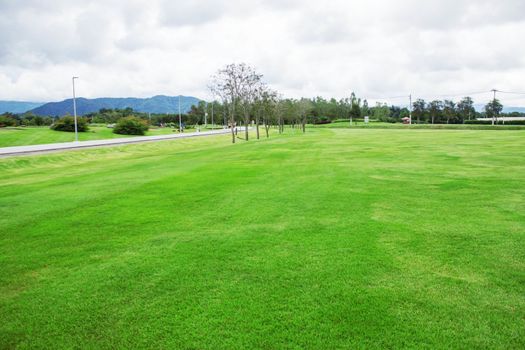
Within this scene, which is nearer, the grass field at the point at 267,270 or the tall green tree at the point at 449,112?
the grass field at the point at 267,270

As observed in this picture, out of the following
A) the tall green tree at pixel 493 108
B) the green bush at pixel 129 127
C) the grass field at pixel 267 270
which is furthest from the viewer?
the tall green tree at pixel 493 108

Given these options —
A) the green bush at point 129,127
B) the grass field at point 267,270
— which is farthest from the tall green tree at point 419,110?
the grass field at point 267,270

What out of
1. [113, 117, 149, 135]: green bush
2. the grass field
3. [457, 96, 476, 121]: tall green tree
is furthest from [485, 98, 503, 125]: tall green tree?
the grass field

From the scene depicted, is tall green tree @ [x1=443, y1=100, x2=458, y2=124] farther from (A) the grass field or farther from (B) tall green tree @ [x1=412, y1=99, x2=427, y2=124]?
(A) the grass field

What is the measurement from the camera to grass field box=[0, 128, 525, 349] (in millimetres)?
4133

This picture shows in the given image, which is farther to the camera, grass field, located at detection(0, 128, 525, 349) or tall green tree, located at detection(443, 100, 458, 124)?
tall green tree, located at detection(443, 100, 458, 124)

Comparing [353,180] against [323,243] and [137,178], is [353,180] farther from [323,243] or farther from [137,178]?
[137,178]

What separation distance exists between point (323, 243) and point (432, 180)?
317 inches

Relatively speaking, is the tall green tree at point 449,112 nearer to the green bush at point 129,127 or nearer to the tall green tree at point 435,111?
the tall green tree at point 435,111

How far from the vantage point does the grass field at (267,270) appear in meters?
→ 4.13

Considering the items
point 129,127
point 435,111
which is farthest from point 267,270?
point 435,111

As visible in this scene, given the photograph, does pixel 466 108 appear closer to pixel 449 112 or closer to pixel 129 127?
pixel 449 112

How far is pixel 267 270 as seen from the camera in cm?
561

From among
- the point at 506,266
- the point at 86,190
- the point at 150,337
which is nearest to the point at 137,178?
the point at 86,190
